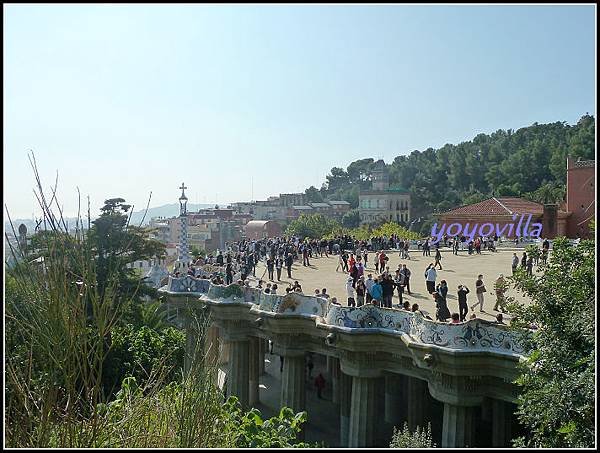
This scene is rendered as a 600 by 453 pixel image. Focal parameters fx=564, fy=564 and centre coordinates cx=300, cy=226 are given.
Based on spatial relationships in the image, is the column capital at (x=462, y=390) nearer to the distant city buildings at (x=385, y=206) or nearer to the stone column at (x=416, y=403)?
the stone column at (x=416, y=403)

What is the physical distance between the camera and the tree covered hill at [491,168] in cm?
6544

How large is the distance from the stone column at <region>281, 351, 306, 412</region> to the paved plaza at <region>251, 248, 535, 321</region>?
2.35 m

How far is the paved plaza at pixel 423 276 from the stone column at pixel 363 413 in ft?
8.10

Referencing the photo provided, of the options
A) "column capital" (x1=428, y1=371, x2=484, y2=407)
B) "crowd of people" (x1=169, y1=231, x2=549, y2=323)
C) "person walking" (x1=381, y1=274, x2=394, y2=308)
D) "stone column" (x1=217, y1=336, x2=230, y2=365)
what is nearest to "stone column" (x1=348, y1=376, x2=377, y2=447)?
"crowd of people" (x1=169, y1=231, x2=549, y2=323)

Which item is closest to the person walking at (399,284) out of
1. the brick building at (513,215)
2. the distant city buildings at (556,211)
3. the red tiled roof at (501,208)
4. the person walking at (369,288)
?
the person walking at (369,288)

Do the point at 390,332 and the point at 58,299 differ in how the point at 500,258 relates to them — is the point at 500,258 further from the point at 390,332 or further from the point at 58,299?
the point at 58,299

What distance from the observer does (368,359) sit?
13.4 metres

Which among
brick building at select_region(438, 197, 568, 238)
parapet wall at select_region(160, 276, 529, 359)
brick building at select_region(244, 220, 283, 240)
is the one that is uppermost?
brick building at select_region(438, 197, 568, 238)

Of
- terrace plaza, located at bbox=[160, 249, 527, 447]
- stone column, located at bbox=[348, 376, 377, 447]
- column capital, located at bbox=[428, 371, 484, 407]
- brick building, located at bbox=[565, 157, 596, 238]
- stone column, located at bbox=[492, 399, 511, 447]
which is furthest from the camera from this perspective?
brick building, located at bbox=[565, 157, 596, 238]

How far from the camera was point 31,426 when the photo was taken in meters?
4.78

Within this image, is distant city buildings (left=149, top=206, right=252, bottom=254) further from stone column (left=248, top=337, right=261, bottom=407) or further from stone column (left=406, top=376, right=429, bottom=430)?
stone column (left=406, top=376, right=429, bottom=430)

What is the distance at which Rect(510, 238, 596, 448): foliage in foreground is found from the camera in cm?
620

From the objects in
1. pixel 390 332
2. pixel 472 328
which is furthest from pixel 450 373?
pixel 390 332

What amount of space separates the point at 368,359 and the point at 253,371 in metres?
7.46
